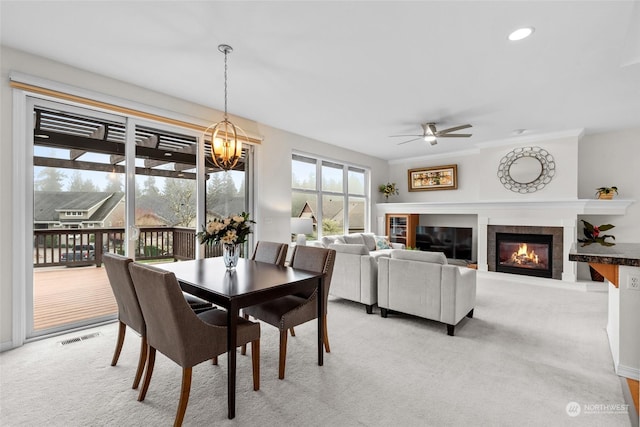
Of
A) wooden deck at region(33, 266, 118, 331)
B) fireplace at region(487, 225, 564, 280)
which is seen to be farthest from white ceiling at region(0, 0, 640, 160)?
fireplace at region(487, 225, 564, 280)

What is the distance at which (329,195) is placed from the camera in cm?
652

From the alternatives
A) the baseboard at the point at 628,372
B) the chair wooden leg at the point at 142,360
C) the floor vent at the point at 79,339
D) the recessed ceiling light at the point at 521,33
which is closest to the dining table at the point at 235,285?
the chair wooden leg at the point at 142,360

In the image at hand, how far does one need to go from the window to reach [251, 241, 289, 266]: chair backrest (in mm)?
2489

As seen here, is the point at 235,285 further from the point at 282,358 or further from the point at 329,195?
the point at 329,195

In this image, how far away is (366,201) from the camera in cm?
746

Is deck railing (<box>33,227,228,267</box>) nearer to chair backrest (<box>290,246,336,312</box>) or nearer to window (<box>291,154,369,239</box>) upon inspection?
chair backrest (<box>290,246,336,312</box>)

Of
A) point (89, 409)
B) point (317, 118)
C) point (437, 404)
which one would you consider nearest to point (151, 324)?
point (89, 409)

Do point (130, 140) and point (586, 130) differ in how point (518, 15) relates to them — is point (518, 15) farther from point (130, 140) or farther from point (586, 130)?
point (586, 130)

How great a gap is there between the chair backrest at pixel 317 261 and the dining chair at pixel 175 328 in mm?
881

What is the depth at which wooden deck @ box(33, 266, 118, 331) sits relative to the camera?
117 inches

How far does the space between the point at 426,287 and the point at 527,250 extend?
11.9ft

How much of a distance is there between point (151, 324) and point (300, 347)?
136 centimetres

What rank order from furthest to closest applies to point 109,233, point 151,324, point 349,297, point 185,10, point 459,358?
point 349,297
point 109,233
point 459,358
point 185,10
point 151,324

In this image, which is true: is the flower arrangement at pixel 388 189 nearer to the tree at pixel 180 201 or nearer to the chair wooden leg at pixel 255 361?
the tree at pixel 180 201
